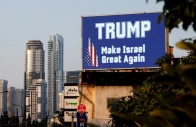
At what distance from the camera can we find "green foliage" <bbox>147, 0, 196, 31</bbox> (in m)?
9.56

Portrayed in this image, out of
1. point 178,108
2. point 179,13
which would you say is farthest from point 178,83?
point 179,13

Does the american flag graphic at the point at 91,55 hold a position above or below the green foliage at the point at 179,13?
above

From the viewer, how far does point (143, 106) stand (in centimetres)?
3862

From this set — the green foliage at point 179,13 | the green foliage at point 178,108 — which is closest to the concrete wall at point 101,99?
the green foliage at point 179,13

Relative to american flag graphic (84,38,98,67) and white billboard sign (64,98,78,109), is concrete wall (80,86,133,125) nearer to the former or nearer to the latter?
american flag graphic (84,38,98,67)

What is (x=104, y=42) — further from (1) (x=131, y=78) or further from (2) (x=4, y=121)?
A: (2) (x=4, y=121)

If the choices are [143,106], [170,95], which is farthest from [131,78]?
[170,95]

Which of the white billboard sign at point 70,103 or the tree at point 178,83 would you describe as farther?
the white billboard sign at point 70,103

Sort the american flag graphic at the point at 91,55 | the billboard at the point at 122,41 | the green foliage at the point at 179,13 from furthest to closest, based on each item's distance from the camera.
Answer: the american flag graphic at the point at 91,55, the billboard at the point at 122,41, the green foliage at the point at 179,13

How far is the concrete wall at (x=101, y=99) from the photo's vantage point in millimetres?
66500

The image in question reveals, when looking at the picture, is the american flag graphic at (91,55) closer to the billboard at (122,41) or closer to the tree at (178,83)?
the billboard at (122,41)

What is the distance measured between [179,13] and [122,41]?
53.8 m

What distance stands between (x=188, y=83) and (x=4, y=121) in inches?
4874

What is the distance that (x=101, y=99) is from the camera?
66.5m
